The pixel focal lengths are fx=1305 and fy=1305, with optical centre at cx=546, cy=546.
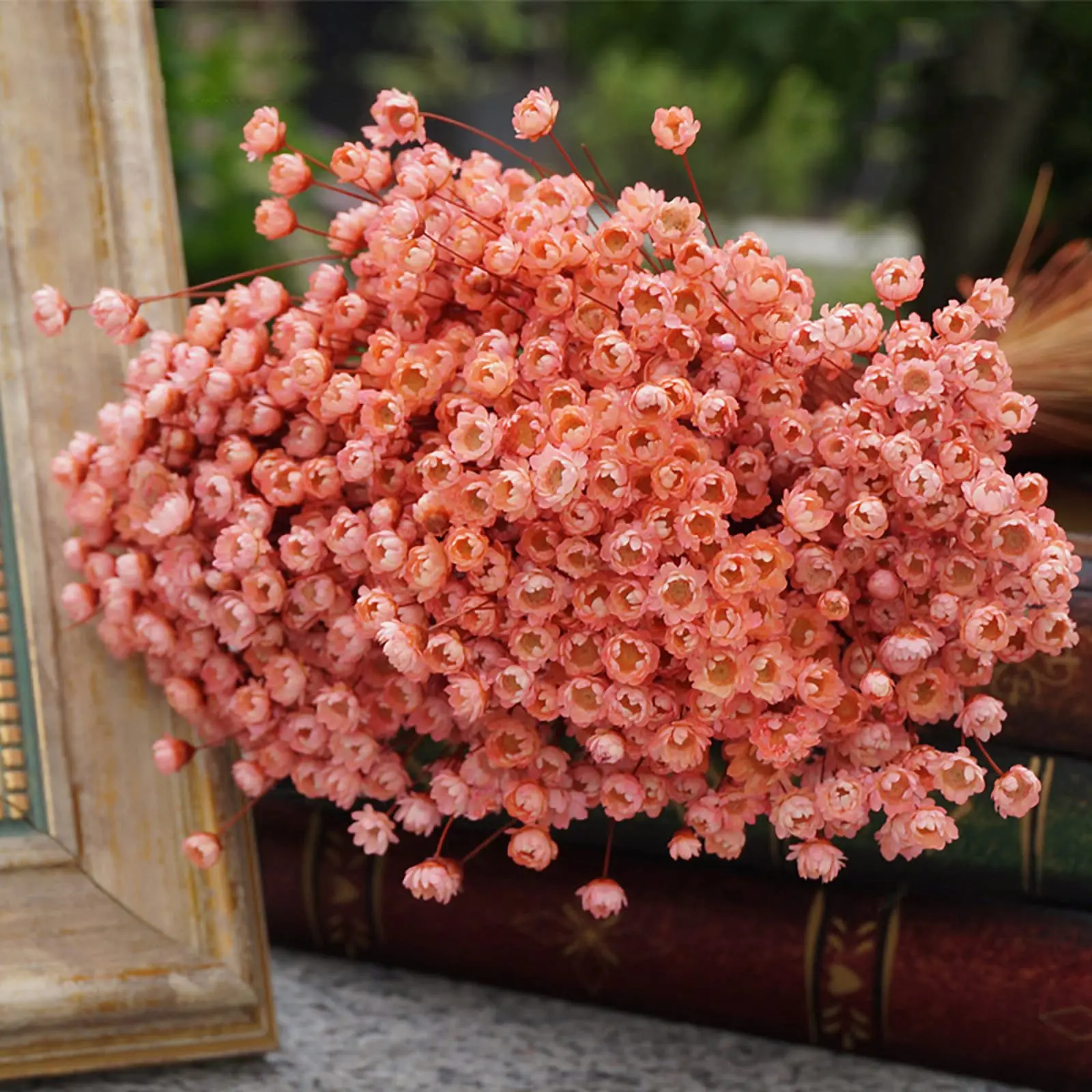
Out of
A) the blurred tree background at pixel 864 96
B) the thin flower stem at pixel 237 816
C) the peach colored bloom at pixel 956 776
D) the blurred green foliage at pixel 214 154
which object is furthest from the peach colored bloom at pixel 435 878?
the blurred green foliage at pixel 214 154

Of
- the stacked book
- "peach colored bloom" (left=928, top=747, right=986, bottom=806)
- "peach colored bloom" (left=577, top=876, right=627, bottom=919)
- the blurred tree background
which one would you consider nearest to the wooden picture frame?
the stacked book

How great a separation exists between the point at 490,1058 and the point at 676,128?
47 centimetres

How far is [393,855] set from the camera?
75 centimetres

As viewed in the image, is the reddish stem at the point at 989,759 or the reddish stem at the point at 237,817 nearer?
the reddish stem at the point at 989,759

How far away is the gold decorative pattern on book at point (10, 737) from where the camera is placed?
650mm

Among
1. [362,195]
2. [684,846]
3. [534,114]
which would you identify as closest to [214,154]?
[362,195]

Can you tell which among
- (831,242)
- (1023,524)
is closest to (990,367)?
(1023,524)

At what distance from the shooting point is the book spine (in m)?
0.64

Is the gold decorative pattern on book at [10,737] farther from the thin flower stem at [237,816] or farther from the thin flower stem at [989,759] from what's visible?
the thin flower stem at [989,759]

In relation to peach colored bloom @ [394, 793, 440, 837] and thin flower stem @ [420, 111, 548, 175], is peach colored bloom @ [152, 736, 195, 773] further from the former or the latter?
thin flower stem @ [420, 111, 548, 175]

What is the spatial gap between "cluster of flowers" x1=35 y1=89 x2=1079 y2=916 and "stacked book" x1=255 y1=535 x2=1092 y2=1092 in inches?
4.0

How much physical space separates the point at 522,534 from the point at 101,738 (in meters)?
0.27

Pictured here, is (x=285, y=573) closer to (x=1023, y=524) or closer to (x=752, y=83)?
(x=1023, y=524)

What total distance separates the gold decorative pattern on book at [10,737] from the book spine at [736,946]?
16cm
